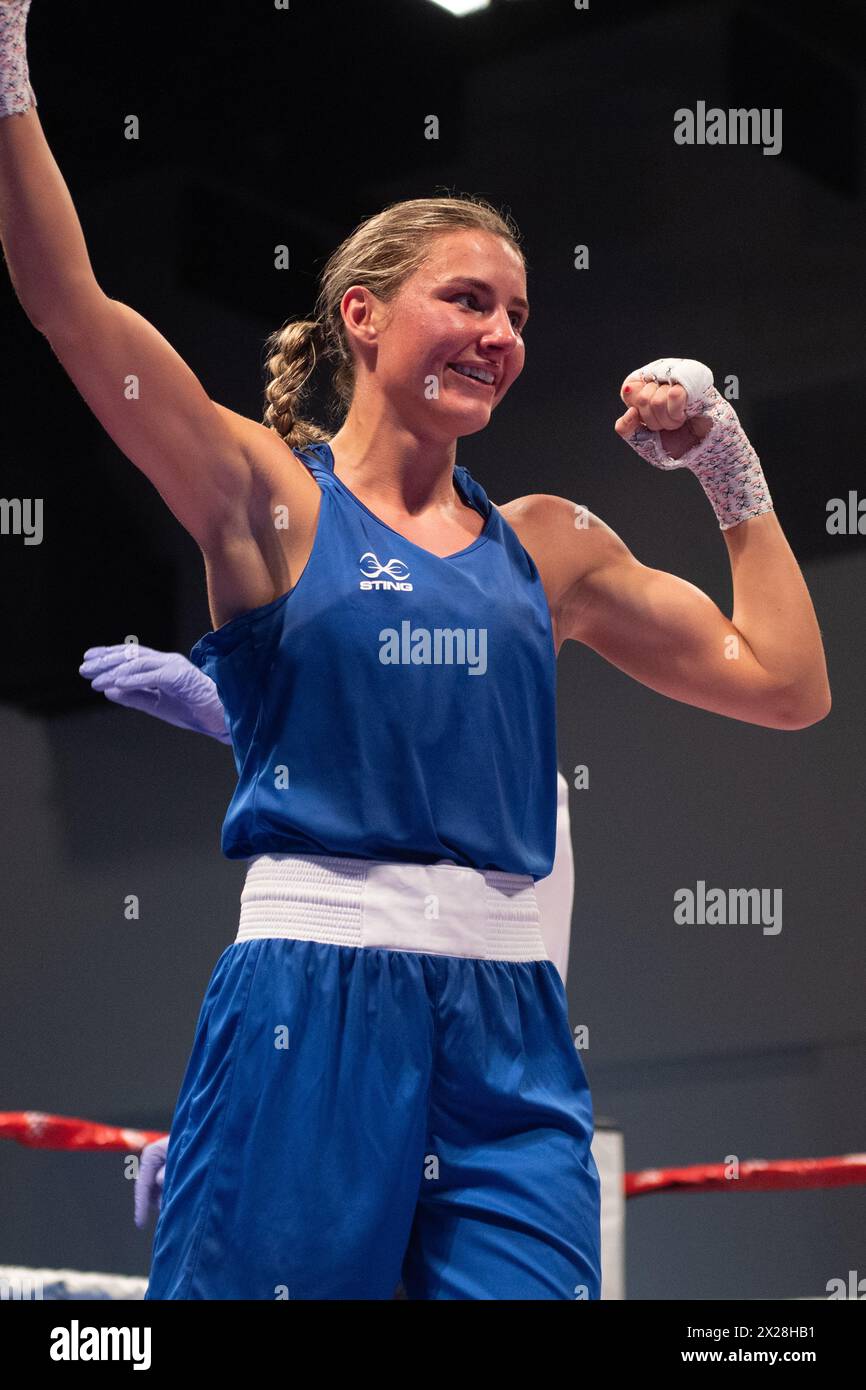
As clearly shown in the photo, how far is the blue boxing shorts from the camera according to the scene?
45.8 inches

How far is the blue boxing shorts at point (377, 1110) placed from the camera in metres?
1.16

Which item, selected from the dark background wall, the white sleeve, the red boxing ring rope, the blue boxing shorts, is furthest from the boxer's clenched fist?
the dark background wall

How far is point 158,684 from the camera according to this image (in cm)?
253

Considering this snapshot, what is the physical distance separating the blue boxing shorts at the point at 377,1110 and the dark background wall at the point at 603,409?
245 centimetres

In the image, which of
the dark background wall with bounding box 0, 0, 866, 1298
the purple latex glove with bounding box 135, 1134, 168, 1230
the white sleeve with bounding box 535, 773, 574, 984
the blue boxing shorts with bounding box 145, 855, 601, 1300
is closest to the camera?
the blue boxing shorts with bounding box 145, 855, 601, 1300

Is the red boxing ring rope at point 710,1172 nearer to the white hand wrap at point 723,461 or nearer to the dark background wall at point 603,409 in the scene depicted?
the dark background wall at point 603,409

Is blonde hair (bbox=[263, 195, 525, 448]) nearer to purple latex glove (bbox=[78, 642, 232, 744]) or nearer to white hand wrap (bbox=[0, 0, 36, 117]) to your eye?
white hand wrap (bbox=[0, 0, 36, 117])

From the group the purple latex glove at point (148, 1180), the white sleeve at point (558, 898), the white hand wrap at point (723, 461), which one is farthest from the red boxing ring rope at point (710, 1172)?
A: the white hand wrap at point (723, 461)

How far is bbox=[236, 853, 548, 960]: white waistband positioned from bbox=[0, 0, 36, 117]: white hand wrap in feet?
2.03

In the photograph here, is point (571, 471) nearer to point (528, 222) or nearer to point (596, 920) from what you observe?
point (528, 222)

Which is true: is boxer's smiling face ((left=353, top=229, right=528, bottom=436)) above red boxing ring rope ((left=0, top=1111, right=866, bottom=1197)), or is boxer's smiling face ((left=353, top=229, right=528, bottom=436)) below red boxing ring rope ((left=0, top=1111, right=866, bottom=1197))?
above

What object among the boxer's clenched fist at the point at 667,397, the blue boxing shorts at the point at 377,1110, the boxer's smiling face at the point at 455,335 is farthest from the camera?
the boxer's clenched fist at the point at 667,397

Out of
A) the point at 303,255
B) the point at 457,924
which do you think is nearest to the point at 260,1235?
the point at 457,924

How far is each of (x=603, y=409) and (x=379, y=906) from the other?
272cm
